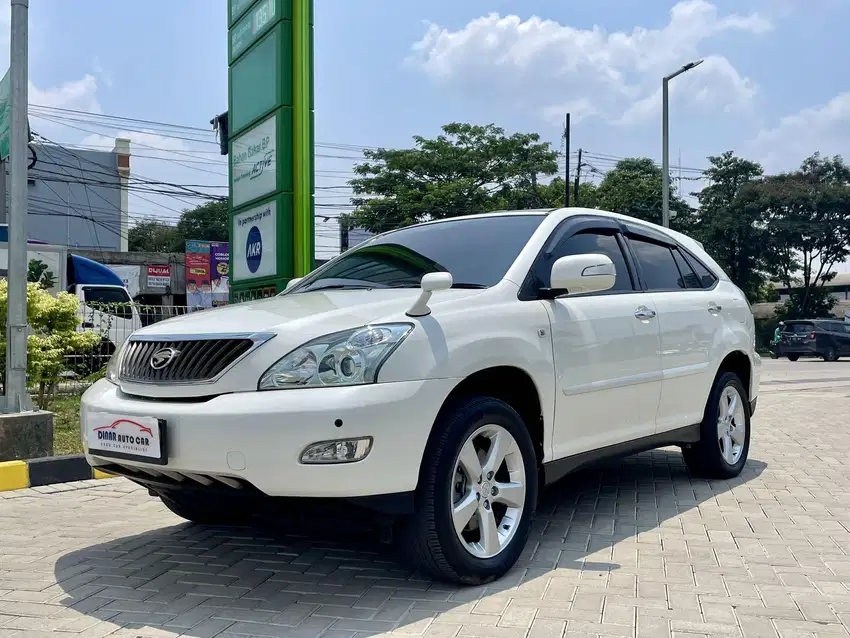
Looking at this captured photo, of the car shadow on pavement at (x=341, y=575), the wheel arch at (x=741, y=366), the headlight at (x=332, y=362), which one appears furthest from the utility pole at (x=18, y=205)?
the wheel arch at (x=741, y=366)

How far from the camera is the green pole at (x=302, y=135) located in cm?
851

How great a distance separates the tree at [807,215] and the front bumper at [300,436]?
35525 millimetres

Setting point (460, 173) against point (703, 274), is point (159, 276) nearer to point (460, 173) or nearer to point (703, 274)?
point (460, 173)

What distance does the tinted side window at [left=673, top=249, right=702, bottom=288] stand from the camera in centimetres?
544

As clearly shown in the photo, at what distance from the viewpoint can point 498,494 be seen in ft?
11.7

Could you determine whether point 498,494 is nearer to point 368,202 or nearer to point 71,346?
point 71,346

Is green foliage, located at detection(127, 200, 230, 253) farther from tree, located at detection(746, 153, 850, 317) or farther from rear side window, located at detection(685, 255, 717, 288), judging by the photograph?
rear side window, located at detection(685, 255, 717, 288)

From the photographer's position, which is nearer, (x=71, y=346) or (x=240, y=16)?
(x=71, y=346)

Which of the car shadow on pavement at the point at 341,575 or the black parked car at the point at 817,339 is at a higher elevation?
the black parked car at the point at 817,339

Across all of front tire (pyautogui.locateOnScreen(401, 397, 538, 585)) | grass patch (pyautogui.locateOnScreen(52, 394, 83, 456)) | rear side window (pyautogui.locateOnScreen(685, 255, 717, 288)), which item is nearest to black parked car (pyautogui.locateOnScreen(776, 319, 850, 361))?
rear side window (pyautogui.locateOnScreen(685, 255, 717, 288))

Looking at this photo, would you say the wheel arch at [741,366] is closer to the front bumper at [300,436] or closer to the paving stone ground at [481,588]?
the paving stone ground at [481,588]

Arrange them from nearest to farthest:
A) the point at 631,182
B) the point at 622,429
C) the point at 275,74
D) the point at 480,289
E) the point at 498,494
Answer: the point at 498,494 < the point at 480,289 < the point at 622,429 < the point at 275,74 < the point at 631,182

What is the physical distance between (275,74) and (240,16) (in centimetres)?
149

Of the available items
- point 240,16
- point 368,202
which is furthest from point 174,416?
A: point 368,202
